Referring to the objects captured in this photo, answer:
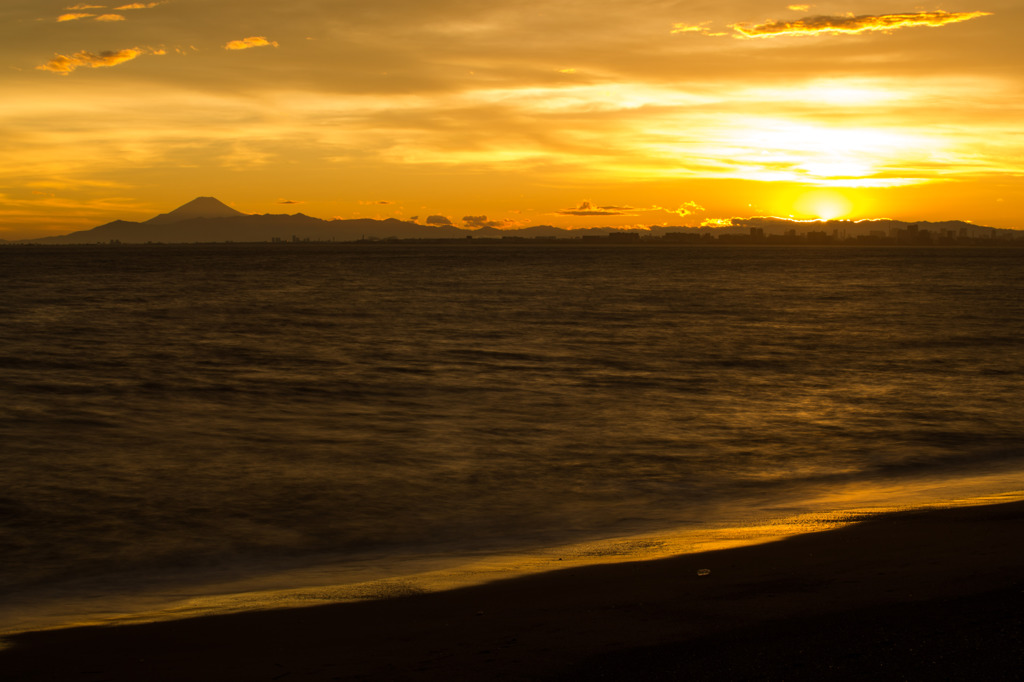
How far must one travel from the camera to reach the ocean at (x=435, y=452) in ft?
27.2

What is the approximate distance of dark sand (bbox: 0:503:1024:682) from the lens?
474 cm

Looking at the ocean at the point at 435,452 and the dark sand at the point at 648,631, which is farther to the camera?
the ocean at the point at 435,452

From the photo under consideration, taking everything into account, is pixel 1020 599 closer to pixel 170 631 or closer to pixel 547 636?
pixel 547 636

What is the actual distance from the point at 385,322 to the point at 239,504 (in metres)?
32.6

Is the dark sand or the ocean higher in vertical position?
the dark sand

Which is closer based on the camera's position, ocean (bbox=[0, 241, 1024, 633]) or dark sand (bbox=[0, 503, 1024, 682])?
dark sand (bbox=[0, 503, 1024, 682])

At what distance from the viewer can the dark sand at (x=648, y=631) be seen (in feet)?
15.5

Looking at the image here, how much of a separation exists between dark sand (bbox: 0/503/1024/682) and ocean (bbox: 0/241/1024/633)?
2.89 ft

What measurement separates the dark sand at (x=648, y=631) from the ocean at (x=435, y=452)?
88 centimetres

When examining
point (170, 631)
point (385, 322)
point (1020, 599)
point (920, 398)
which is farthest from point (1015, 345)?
point (170, 631)

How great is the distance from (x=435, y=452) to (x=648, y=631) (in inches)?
342

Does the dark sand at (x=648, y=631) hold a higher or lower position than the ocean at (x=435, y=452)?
higher

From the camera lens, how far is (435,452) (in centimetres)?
1382

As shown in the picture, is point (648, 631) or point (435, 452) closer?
point (648, 631)
